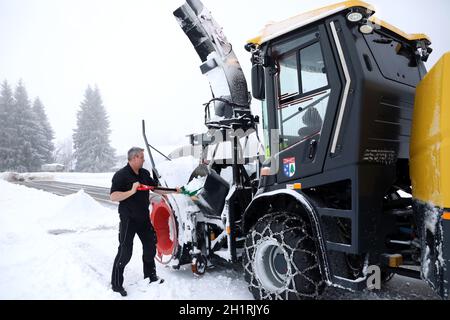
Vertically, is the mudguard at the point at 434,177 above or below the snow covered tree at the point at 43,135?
below

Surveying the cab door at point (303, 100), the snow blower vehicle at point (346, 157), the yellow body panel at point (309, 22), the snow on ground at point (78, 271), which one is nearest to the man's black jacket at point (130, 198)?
the snow on ground at point (78, 271)

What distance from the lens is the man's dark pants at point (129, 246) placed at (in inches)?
160

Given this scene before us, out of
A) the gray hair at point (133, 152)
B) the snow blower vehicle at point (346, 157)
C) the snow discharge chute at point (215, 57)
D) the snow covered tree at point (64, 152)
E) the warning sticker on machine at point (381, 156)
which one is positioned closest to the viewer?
the snow blower vehicle at point (346, 157)

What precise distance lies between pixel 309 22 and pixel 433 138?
142 cm

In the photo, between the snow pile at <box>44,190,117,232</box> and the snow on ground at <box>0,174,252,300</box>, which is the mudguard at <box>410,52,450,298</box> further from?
the snow pile at <box>44,190,117,232</box>

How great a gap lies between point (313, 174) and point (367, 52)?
111cm

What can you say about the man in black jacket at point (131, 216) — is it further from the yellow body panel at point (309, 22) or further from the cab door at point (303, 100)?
the yellow body panel at point (309, 22)

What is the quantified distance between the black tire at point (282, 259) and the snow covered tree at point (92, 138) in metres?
42.8

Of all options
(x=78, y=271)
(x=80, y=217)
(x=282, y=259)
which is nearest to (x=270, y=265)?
(x=282, y=259)

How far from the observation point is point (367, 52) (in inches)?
115

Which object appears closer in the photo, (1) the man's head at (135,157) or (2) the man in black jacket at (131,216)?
(2) the man in black jacket at (131,216)

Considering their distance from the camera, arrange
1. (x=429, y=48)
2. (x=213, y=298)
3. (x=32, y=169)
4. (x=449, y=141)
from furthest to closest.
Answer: (x=32, y=169), (x=213, y=298), (x=429, y=48), (x=449, y=141)
